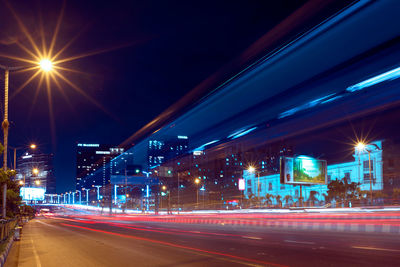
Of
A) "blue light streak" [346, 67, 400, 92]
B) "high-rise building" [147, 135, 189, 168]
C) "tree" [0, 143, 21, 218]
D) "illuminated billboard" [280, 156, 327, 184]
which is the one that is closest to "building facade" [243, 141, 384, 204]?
"illuminated billboard" [280, 156, 327, 184]

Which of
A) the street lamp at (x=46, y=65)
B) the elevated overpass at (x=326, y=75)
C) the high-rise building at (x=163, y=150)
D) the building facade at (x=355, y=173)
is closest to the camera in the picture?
the elevated overpass at (x=326, y=75)

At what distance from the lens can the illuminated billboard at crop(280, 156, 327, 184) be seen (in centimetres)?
4512

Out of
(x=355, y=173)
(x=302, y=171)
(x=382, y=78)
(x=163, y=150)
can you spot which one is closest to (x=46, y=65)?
(x=382, y=78)

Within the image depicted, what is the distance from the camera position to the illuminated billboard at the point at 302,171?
148 feet

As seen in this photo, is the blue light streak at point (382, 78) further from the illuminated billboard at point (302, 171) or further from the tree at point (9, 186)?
the illuminated billboard at point (302, 171)

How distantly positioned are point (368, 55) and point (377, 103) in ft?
23.7

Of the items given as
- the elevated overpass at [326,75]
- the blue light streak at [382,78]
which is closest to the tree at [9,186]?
the elevated overpass at [326,75]

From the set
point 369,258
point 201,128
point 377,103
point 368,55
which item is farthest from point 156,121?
point 369,258

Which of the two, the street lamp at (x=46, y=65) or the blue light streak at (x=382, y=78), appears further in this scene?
the street lamp at (x=46, y=65)

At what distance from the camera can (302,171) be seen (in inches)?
1847

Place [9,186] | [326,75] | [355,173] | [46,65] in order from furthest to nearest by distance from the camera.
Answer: [355,173] < [9,186] < [326,75] < [46,65]

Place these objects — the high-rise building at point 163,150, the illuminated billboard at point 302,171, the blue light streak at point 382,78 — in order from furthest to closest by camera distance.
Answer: the high-rise building at point 163,150, the illuminated billboard at point 302,171, the blue light streak at point 382,78

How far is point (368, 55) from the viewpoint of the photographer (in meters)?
18.1

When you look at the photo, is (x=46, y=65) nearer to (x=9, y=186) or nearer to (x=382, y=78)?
(x=9, y=186)
